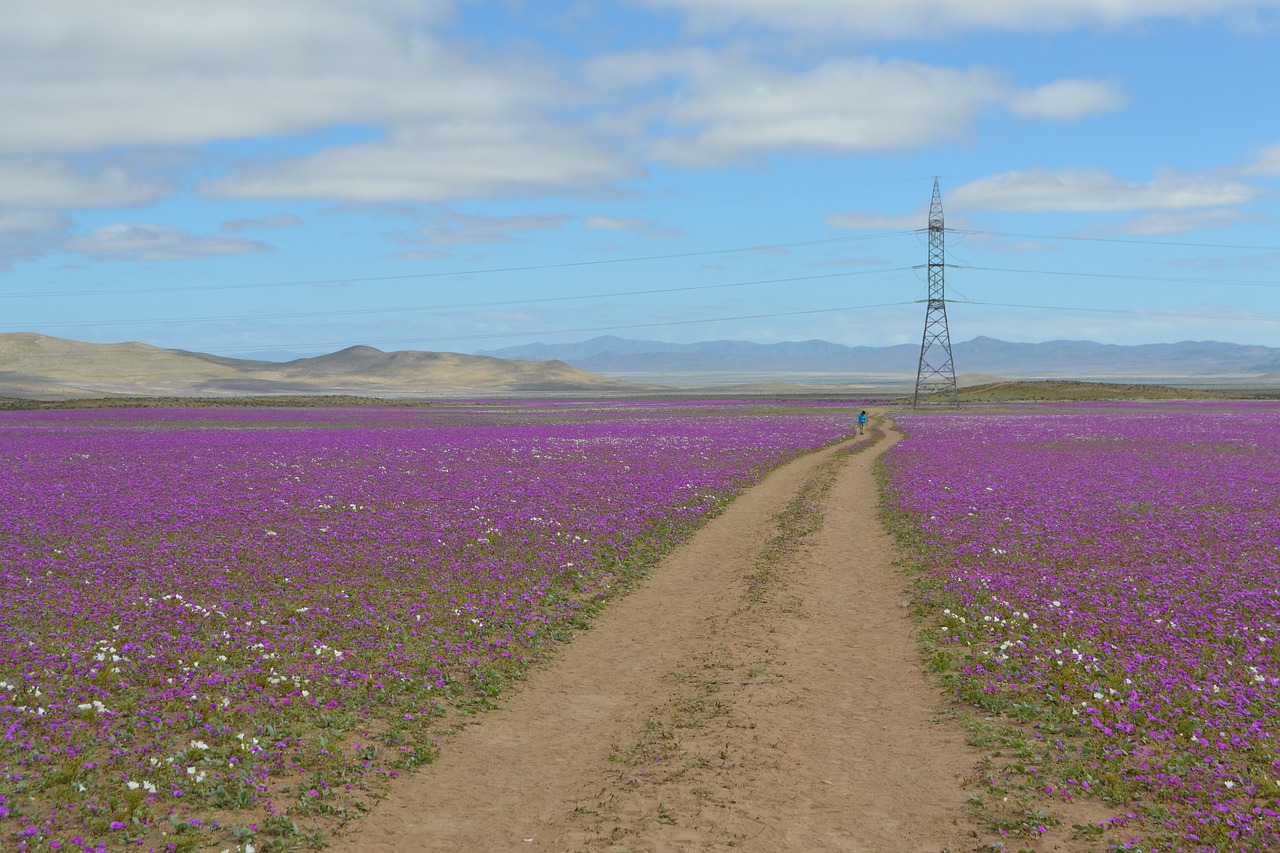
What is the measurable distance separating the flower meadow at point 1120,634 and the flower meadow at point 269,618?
7.04 metres

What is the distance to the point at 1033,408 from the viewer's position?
103000 mm

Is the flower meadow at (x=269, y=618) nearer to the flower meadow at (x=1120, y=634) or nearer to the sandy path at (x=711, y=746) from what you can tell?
the sandy path at (x=711, y=746)

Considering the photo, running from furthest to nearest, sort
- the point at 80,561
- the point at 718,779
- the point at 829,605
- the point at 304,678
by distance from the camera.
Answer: the point at 80,561 < the point at 829,605 < the point at 304,678 < the point at 718,779

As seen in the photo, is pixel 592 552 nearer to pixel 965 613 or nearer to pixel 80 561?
pixel 965 613

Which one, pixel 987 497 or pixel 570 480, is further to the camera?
pixel 570 480

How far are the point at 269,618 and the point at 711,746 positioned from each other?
9.09 meters

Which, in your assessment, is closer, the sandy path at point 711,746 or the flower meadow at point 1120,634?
the sandy path at point 711,746

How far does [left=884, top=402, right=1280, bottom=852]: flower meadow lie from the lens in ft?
33.1

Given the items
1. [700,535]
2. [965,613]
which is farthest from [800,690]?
[700,535]

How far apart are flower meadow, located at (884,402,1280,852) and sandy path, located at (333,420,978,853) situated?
953 mm

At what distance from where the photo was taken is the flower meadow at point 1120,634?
10086 mm

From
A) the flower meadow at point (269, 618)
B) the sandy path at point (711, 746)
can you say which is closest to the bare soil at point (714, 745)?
the sandy path at point (711, 746)

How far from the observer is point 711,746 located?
1156 cm

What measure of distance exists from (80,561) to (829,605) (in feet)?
53.9
